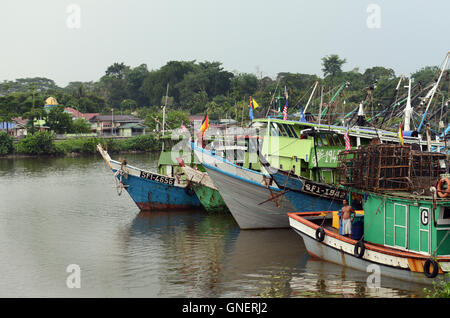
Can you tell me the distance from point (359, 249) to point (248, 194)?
720 cm

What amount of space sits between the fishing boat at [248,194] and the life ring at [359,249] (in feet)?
19.9

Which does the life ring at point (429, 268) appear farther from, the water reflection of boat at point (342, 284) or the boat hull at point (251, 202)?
the boat hull at point (251, 202)

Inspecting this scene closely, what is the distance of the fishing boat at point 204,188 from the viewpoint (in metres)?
26.1

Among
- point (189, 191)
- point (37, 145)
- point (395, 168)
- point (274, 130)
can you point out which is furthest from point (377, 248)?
point (37, 145)

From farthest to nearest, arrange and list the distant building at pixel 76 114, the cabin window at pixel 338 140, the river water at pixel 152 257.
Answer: the distant building at pixel 76 114 → the cabin window at pixel 338 140 → the river water at pixel 152 257

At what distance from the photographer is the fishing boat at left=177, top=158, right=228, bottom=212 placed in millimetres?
26141

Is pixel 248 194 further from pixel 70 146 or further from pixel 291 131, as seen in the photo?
pixel 70 146

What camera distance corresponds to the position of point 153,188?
2777 centimetres

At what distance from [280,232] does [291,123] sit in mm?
4640

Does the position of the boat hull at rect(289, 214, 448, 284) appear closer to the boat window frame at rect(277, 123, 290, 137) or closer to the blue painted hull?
the boat window frame at rect(277, 123, 290, 137)

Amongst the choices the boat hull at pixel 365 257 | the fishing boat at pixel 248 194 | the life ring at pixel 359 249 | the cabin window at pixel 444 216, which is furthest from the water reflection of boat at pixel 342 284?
the fishing boat at pixel 248 194
